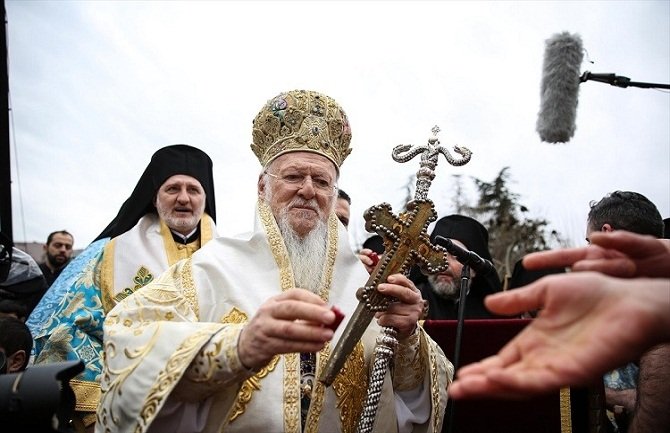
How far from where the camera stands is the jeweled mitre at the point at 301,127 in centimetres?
314

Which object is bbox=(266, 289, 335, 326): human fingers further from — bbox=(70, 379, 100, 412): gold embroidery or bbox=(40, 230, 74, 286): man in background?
bbox=(40, 230, 74, 286): man in background

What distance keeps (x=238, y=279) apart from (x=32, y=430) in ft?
4.05

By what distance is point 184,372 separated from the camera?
6.57 ft

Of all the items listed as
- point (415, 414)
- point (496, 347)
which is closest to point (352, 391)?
point (415, 414)

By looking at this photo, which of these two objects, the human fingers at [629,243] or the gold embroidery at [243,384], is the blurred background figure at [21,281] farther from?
the human fingers at [629,243]

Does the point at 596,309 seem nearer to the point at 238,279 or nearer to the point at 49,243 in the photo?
the point at 238,279

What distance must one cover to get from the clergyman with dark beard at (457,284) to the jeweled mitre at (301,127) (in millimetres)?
2319

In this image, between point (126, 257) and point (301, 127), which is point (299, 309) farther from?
point (126, 257)

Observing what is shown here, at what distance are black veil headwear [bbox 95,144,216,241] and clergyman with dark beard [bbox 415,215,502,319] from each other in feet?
7.68

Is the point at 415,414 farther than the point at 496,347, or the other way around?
the point at 496,347

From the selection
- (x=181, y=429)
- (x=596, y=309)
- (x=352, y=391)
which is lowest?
(x=181, y=429)

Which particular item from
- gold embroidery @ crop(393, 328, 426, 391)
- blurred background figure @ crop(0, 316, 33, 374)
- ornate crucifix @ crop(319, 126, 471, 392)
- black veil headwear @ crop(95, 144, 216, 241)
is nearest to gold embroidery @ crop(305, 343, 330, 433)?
ornate crucifix @ crop(319, 126, 471, 392)

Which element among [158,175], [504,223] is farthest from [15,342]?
[504,223]

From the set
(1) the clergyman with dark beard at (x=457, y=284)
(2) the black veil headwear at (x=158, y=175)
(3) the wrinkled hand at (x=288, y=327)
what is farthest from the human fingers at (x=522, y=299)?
(1) the clergyman with dark beard at (x=457, y=284)
